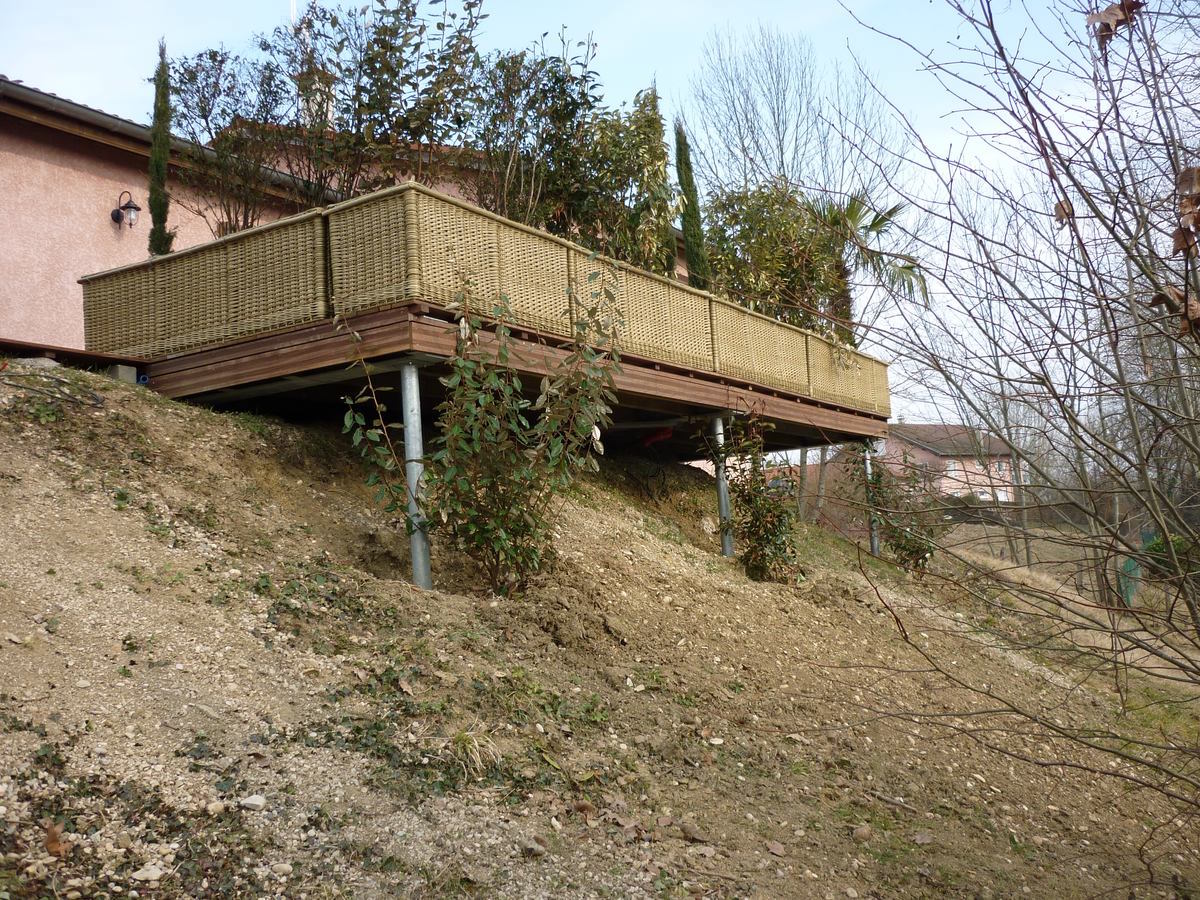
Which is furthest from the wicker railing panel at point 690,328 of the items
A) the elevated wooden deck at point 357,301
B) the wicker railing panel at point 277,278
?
the wicker railing panel at point 277,278

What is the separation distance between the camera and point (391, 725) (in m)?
5.25

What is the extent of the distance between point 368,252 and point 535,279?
1.56 m

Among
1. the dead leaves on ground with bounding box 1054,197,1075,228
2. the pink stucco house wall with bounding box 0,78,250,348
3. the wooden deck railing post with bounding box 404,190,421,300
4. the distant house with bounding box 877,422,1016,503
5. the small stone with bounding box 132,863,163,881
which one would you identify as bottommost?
the small stone with bounding box 132,863,163,881

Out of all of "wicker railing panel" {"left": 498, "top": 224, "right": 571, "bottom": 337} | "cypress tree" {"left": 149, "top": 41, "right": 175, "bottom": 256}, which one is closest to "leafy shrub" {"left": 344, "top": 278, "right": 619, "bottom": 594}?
"wicker railing panel" {"left": 498, "top": 224, "right": 571, "bottom": 337}

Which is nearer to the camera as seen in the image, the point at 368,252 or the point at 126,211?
the point at 368,252

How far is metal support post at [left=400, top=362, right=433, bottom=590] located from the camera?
7.35m

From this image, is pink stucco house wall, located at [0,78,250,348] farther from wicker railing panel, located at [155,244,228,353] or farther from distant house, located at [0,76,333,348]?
wicker railing panel, located at [155,244,228,353]

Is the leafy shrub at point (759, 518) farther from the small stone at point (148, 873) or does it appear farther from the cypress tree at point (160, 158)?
the small stone at point (148, 873)

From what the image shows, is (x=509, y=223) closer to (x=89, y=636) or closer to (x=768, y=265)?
(x=89, y=636)

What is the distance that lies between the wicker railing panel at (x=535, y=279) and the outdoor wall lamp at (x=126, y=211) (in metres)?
6.42

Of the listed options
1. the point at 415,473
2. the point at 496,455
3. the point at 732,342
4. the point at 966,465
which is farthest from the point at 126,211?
the point at 966,465

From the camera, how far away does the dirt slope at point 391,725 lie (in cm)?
429

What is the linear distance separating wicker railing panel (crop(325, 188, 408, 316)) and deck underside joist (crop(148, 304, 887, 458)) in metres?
0.15

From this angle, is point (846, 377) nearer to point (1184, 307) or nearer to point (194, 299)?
point (194, 299)
